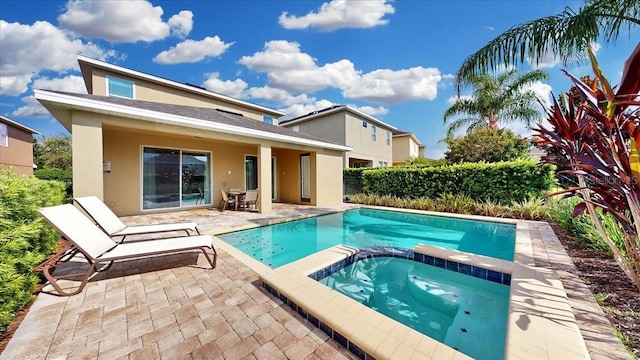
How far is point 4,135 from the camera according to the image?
17328 mm

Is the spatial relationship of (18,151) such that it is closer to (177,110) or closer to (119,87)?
(119,87)

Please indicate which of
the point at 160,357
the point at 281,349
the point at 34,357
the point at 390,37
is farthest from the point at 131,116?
the point at 390,37

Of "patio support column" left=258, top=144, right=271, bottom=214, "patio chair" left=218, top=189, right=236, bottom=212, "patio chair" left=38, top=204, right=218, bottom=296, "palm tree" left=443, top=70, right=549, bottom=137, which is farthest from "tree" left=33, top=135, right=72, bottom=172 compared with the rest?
"palm tree" left=443, top=70, right=549, bottom=137

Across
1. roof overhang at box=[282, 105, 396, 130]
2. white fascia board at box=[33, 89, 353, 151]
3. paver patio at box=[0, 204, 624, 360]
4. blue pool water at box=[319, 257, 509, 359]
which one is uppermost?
roof overhang at box=[282, 105, 396, 130]

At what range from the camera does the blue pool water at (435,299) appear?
3.12 m

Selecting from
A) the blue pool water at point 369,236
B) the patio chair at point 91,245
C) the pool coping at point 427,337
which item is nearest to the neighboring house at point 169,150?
the blue pool water at point 369,236

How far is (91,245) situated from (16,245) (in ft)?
2.94

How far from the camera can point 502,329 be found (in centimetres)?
310

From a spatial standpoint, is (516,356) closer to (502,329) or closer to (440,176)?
(502,329)

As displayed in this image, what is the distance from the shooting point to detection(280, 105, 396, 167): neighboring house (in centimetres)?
2056

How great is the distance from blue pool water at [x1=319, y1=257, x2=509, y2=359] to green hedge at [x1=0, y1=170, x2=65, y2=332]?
3.89m

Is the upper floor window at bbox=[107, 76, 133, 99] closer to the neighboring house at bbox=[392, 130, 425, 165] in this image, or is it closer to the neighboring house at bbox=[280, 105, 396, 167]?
the neighboring house at bbox=[280, 105, 396, 167]

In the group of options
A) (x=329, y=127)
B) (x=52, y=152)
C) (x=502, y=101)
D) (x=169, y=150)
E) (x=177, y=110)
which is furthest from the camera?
(x=52, y=152)

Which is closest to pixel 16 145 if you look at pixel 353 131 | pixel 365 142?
pixel 353 131
